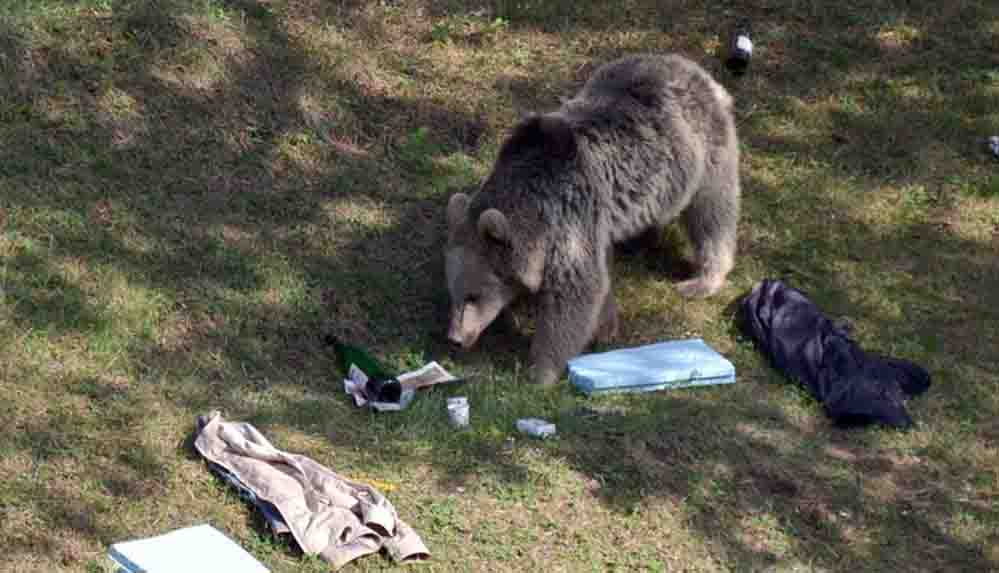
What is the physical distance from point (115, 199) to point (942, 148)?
255 inches

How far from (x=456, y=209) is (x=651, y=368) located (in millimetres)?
1611

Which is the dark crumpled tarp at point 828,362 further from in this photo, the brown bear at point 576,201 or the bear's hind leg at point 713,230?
the brown bear at point 576,201

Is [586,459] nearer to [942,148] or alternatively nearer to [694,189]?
[694,189]

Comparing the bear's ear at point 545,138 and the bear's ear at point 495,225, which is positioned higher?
the bear's ear at point 545,138

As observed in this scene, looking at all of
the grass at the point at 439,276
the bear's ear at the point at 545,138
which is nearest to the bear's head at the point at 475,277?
the grass at the point at 439,276

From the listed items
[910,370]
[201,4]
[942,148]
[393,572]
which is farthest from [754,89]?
[393,572]

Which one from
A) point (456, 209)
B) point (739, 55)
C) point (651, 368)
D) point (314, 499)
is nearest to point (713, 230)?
point (651, 368)

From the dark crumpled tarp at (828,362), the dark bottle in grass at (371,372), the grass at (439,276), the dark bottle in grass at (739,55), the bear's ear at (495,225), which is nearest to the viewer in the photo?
the grass at (439,276)

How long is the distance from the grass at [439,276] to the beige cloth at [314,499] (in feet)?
0.36

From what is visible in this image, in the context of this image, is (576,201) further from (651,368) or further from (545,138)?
(651,368)

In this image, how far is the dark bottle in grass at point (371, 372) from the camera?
25.6 ft

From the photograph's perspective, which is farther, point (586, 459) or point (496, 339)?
point (496, 339)

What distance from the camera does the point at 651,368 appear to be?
27.3 ft

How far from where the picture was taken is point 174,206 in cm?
900
